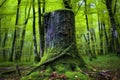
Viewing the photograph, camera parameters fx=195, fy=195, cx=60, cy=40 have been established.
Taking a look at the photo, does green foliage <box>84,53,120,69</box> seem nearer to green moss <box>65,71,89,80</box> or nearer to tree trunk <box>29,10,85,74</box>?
tree trunk <box>29,10,85,74</box>

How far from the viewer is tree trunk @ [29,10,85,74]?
5.86 m

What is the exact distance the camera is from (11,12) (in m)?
22.5

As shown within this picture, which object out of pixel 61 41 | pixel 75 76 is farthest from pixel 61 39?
pixel 75 76

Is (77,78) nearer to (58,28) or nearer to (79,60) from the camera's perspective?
(79,60)

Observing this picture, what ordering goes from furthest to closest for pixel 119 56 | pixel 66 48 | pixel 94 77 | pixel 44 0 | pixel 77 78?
pixel 119 56 → pixel 44 0 → pixel 66 48 → pixel 94 77 → pixel 77 78

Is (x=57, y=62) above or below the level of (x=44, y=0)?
below

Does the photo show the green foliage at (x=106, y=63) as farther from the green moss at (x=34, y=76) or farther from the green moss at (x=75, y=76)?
the green moss at (x=34, y=76)

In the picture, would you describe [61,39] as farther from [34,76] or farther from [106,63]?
[106,63]

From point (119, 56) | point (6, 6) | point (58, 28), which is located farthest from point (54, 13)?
point (6, 6)

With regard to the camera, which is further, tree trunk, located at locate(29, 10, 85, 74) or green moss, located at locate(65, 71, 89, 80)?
tree trunk, located at locate(29, 10, 85, 74)

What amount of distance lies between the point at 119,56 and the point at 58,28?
13147 millimetres

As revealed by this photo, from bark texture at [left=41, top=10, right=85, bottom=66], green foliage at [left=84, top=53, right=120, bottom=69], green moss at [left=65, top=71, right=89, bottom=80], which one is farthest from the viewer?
green foliage at [left=84, top=53, right=120, bottom=69]

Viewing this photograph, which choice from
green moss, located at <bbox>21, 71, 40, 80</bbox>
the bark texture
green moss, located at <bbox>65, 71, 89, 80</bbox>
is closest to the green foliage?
the bark texture

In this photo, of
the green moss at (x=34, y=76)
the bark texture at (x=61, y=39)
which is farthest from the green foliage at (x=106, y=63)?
the green moss at (x=34, y=76)
